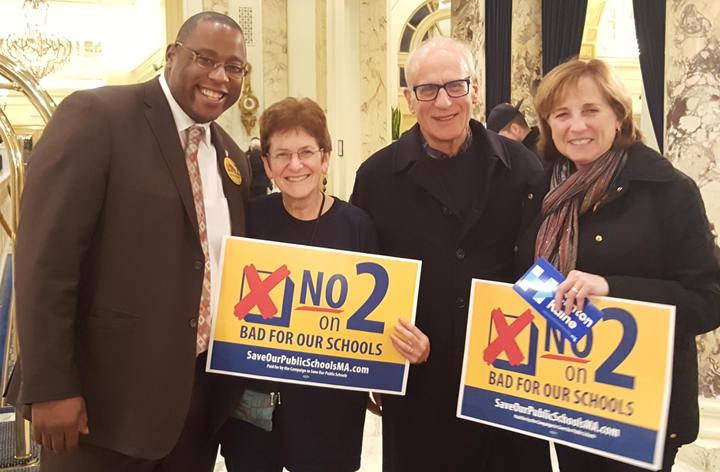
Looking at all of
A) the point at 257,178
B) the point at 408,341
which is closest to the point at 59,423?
the point at 408,341

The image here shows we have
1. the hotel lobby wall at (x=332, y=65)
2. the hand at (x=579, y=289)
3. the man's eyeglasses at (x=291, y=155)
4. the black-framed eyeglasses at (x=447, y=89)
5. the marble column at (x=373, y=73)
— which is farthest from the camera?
the marble column at (x=373, y=73)

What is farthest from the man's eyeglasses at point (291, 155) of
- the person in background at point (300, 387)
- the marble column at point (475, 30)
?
the marble column at point (475, 30)

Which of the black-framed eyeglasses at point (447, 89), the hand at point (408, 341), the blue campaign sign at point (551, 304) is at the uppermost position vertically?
the black-framed eyeglasses at point (447, 89)

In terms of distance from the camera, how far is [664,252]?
5.06 ft

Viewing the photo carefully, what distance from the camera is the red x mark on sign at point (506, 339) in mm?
1602

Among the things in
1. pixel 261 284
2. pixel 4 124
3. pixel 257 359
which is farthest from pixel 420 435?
pixel 4 124

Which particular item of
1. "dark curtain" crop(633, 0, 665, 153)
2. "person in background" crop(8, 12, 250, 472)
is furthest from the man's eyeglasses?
"dark curtain" crop(633, 0, 665, 153)

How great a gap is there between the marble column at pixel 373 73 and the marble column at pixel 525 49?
6.56 feet

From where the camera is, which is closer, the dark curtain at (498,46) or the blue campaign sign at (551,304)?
the blue campaign sign at (551,304)

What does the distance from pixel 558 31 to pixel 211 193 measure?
14.9ft

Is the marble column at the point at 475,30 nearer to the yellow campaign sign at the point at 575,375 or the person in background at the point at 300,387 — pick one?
the person in background at the point at 300,387

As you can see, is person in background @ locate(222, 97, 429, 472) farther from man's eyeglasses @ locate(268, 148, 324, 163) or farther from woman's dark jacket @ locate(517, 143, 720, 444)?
woman's dark jacket @ locate(517, 143, 720, 444)

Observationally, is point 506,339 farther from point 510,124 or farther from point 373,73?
point 373,73

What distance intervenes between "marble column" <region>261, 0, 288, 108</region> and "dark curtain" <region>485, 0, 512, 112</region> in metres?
2.32
